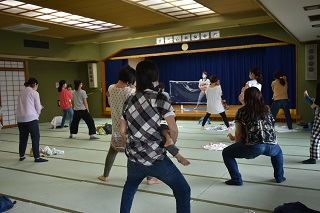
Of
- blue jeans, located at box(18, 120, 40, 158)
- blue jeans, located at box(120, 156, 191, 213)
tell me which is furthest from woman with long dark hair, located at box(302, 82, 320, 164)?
blue jeans, located at box(18, 120, 40, 158)

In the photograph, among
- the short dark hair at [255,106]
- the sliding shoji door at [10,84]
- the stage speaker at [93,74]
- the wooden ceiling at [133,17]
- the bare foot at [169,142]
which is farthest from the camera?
the stage speaker at [93,74]

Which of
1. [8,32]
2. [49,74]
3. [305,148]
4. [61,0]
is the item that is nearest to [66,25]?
[8,32]

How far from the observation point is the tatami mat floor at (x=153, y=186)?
2.80 m

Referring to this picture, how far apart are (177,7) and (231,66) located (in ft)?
18.6

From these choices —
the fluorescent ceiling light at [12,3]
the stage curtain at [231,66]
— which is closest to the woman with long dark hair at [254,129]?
the fluorescent ceiling light at [12,3]

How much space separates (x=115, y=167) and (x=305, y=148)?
3023 mm

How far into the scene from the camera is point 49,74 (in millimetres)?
10805

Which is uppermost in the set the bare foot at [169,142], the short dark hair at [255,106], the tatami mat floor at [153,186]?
the short dark hair at [255,106]

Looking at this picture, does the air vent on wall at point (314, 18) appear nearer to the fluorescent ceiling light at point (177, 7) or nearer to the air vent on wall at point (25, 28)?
the fluorescent ceiling light at point (177, 7)

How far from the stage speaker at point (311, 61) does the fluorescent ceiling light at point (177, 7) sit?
2769mm

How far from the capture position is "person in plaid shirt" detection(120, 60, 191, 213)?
6.29ft

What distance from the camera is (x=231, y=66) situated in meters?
11.6

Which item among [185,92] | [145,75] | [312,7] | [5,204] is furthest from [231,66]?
[145,75]

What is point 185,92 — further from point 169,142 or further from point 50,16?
point 169,142
